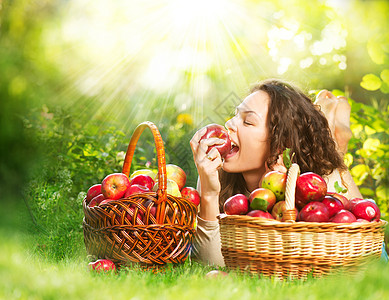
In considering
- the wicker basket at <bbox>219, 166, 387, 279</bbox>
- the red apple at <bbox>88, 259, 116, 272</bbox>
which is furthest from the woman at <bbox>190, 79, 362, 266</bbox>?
the red apple at <bbox>88, 259, 116, 272</bbox>

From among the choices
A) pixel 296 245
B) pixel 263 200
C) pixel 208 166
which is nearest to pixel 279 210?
pixel 263 200

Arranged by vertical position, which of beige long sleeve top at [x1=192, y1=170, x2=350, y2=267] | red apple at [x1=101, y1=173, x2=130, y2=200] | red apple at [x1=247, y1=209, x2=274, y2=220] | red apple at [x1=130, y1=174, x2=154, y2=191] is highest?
red apple at [x1=101, y1=173, x2=130, y2=200]

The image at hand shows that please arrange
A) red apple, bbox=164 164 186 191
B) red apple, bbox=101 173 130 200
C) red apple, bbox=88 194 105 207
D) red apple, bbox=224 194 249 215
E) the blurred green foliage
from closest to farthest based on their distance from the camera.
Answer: red apple, bbox=224 194 249 215, red apple, bbox=101 173 130 200, red apple, bbox=88 194 105 207, red apple, bbox=164 164 186 191, the blurred green foliage

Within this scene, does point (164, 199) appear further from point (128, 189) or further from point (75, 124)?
point (75, 124)

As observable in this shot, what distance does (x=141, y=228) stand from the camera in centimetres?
212

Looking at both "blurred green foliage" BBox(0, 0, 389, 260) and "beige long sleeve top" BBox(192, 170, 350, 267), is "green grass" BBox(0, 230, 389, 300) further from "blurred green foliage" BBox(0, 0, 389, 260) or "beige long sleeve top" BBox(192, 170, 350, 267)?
"blurred green foliage" BBox(0, 0, 389, 260)

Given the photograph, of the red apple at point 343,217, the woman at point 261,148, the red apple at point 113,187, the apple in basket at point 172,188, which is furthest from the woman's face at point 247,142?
the red apple at point 343,217

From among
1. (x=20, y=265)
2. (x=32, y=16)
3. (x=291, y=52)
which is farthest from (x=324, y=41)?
(x=20, y=265)

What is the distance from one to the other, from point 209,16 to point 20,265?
4.92 metres

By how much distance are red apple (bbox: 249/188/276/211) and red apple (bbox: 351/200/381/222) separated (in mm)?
412

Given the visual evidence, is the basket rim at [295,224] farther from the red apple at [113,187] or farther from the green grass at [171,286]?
the red apple at [113,187]

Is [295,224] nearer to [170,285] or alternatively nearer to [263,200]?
[263,200]

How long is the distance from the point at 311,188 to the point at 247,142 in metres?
0.74

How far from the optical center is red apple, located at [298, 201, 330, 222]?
6.40 ft
